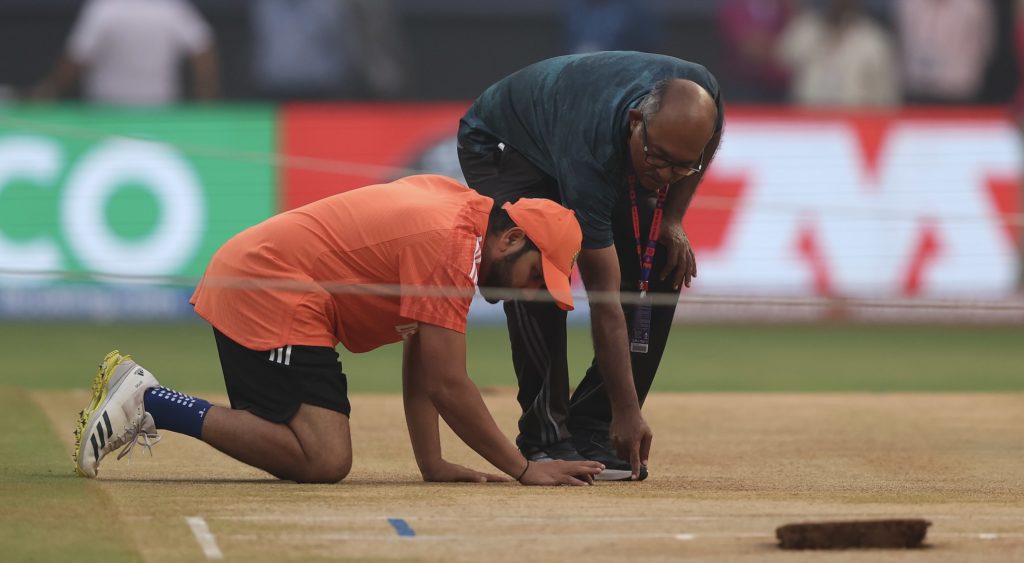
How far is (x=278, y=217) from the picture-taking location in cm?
690

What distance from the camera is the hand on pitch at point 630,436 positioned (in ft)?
21.8

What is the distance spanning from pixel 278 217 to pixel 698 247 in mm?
7914

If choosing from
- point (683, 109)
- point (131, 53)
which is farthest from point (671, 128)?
point (131, 53)

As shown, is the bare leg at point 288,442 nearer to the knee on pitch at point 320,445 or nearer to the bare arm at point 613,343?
the knee on pitch at point 320,445

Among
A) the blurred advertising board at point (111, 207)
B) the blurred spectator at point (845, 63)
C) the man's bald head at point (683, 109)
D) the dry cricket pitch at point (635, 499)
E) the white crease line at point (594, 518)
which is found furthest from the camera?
the blurred spectator at point (845, 63)

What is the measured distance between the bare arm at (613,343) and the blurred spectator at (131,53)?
29.8 ft

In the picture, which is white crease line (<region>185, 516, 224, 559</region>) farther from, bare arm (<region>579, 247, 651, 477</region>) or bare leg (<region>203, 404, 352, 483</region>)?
bare arm (<region>579, 247, 651, 477</region>)

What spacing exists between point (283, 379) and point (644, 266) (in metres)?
1.45

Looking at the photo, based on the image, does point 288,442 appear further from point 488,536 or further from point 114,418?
point 488,536

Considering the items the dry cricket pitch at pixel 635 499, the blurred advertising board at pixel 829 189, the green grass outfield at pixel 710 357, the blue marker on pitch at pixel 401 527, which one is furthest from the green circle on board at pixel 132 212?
the blue marker on pitch at pixel 401 527

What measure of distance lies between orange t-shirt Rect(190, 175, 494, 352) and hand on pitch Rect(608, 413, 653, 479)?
712mm

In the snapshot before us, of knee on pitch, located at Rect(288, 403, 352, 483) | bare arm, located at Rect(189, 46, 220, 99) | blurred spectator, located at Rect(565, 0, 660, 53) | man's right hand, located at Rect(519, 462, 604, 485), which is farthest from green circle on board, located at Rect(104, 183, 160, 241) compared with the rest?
man's right hand, located at Rect(519, 462, 604, 485)

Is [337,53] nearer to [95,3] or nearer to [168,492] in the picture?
[95,3]

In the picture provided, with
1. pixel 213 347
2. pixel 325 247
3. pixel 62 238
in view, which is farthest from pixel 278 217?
pixel 62 238
